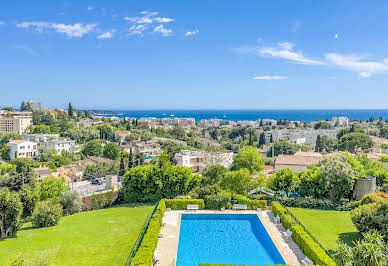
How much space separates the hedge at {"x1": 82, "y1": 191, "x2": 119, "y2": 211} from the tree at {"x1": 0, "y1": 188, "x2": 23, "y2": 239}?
902cm

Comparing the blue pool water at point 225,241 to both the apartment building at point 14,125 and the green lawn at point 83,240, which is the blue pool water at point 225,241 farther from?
the apartment building at point 14,125

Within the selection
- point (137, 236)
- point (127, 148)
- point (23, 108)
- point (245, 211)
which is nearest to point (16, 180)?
point (137, 236)

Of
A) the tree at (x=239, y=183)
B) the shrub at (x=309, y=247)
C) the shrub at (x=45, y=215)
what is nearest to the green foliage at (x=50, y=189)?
the shrub at (x=45, y=215)

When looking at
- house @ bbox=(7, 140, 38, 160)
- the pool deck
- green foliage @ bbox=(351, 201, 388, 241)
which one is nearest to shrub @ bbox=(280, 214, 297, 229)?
the pool deck

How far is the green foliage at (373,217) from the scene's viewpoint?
13070 mm

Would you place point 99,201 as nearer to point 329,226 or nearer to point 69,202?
point 69,202

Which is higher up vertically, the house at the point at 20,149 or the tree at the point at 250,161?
the tree at the point at 250,161

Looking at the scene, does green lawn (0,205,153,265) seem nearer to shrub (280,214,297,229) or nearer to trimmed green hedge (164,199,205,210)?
trimmed green hedge (164,199,205,210)

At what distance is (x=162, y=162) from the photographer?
25.4 meters

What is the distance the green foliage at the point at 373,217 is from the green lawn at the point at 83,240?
10.9 m

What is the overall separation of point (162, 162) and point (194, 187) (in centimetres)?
Result: 355

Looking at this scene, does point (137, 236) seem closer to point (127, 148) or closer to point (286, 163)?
point (286, 163)

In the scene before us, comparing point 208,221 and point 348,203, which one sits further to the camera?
point 348,203

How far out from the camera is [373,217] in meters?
13.4
